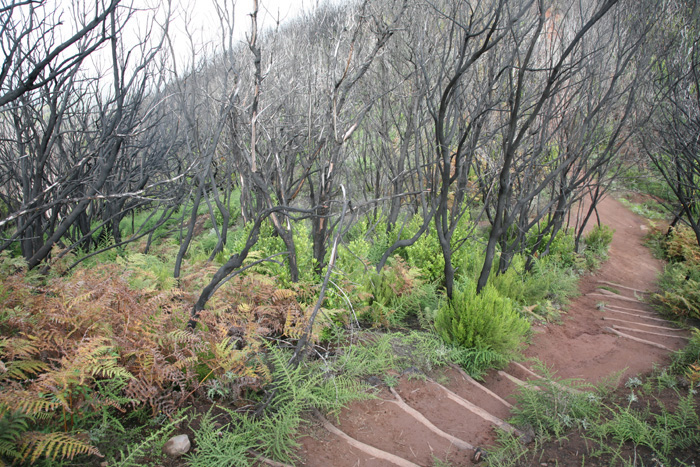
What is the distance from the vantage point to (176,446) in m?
2.24

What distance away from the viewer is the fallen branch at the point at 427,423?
2.74 m

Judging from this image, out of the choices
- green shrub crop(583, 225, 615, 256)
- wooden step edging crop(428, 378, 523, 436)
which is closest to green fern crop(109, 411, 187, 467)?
wooden step edging crop(428, 378, 523, 436)

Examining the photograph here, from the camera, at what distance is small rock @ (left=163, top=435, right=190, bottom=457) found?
222 cm

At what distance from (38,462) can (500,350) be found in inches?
132

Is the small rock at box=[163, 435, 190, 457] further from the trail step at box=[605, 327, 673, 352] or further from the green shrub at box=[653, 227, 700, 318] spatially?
the green shrub at box=[653, 227, 700, 318]

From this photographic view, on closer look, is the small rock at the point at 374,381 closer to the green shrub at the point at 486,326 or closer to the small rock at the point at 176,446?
the green shrub at the point at 486,326

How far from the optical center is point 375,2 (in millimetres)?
5992

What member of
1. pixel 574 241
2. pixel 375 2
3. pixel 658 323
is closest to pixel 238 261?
pixel 375 2

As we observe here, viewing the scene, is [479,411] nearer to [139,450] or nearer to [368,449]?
[368,449]

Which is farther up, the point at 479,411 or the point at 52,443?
the point at 52,443

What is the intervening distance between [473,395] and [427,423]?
680 mm

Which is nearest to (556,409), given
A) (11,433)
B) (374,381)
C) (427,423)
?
(427,423)

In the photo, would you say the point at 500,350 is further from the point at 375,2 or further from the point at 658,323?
the point at 375,2

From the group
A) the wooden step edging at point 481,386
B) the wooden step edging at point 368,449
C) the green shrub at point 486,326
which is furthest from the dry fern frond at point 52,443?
the green shrub at point 486,326
